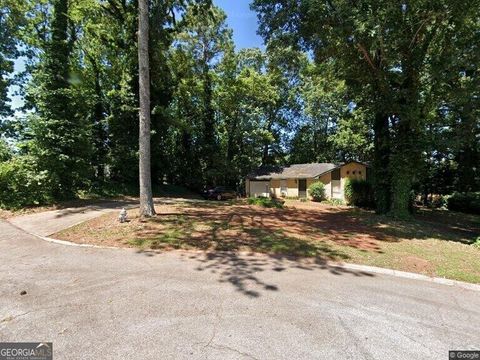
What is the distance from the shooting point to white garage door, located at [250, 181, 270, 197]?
3347 cm

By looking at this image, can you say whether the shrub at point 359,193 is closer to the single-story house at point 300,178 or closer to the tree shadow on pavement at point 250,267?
the single-story house at point 300,178

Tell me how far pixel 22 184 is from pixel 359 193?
23479mm

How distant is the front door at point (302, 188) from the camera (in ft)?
100

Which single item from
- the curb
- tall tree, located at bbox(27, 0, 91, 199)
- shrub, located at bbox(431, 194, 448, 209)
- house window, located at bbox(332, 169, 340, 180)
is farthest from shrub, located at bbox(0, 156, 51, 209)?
shrub, located at bbox(431, 194, 448, 209)

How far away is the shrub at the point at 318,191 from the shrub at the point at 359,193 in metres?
2.73

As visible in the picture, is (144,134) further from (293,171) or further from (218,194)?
(293,171)

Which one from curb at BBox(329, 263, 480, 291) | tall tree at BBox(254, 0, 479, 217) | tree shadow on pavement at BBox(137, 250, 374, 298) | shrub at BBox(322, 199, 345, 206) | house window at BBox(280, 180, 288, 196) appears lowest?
curb at BBox(329, 263, 480, 291)

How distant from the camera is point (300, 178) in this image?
30.3 meters

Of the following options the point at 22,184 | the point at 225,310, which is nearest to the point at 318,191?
the point at 22,184

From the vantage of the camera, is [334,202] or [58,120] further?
[334,202]

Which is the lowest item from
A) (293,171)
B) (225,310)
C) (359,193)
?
(225,310)

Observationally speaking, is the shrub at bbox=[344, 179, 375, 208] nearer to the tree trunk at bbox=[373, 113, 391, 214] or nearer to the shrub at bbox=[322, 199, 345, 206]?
the shrub at bbox=[322, 199, 345, 206]

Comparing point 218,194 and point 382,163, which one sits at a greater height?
point 382,163

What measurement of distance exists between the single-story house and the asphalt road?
23.6 m
